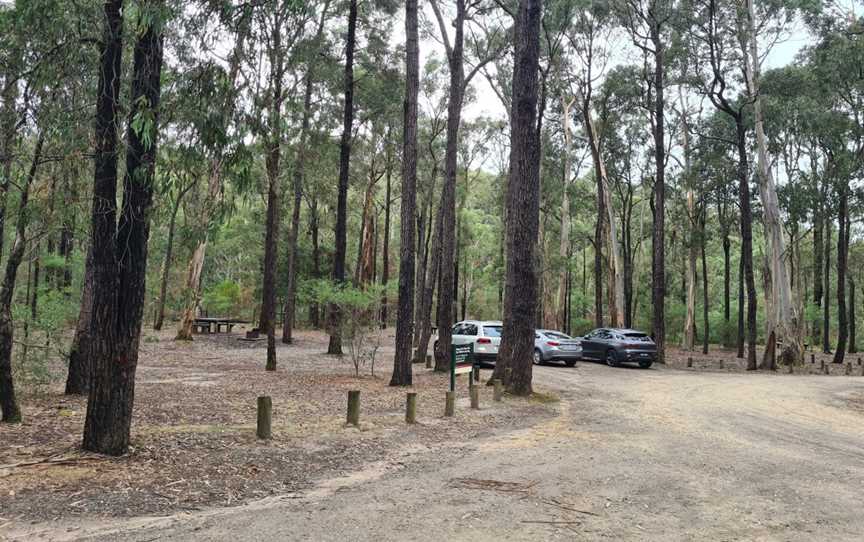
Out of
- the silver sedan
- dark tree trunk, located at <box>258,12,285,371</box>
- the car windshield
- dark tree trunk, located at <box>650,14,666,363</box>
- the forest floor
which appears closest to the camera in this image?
the forest floor

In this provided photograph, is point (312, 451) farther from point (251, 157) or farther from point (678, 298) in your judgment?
point (678, 298)

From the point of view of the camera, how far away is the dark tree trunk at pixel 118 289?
6.15m

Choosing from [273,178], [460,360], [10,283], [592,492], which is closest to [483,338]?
[460,360]

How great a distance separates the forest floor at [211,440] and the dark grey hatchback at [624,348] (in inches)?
397

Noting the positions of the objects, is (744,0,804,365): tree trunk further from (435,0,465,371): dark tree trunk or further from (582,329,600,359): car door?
(435,0,465,371): dark tree trunk

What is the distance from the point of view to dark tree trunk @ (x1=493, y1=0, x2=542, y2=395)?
12289mm

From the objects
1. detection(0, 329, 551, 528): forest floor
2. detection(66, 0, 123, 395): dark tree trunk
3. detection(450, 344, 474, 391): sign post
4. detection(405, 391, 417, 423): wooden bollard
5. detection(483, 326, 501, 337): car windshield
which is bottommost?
detection(0, 329, 551, 528): forest floor

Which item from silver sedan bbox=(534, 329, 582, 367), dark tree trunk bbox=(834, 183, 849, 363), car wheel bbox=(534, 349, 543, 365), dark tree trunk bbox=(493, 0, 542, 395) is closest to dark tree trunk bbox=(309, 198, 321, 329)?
car wheel bbox=(534, 349, 543, 365)

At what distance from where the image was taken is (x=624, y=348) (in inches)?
872

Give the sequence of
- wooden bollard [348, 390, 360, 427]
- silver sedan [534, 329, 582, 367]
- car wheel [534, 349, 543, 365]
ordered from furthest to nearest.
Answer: car wheel [534, 349, 543, 365], silver sedan [534, 329, 582, 367], wooden bollard [348, 390, 360, 427]

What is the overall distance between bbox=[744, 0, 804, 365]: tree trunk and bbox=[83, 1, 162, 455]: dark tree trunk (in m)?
23.4

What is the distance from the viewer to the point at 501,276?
44.1 metres

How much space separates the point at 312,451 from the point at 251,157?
3644 millimetres

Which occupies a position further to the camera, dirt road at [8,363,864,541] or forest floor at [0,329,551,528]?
forest floor at [0,329,551,528]
